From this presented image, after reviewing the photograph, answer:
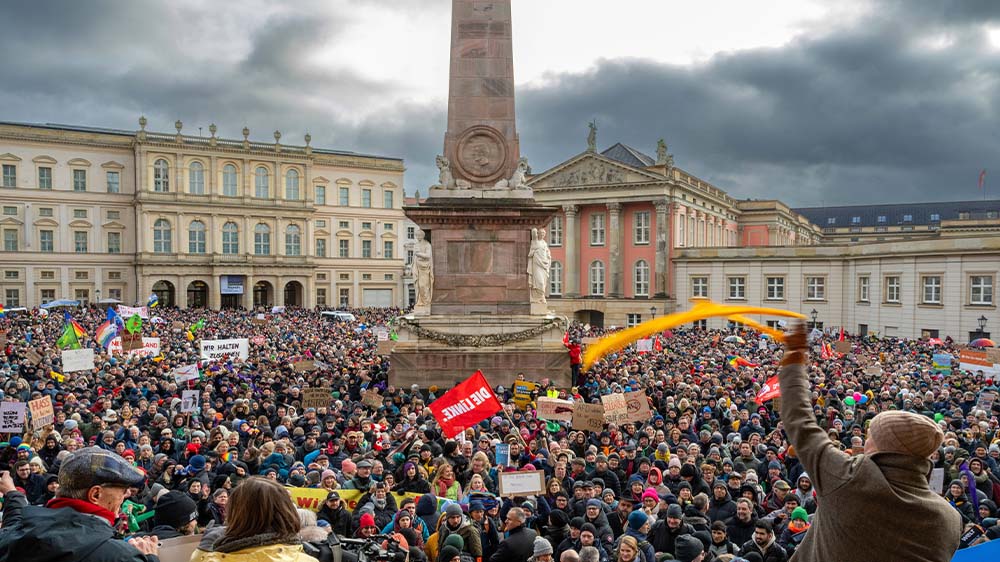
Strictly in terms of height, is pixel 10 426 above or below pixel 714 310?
below

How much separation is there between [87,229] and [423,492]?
231 feet

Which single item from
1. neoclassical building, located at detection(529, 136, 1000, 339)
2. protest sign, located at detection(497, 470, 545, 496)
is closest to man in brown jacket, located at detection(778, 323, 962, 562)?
protest sign, located at detection(497, 470, 545, 496)

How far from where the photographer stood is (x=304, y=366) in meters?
19.6

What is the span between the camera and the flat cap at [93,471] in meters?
2.83

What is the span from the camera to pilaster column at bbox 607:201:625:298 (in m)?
58.1

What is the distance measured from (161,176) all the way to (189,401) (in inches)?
2445

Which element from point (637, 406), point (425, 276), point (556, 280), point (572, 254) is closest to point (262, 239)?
point (556, 280)

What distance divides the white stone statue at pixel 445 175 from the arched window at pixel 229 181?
56.8 meters

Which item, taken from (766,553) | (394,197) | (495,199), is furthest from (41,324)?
(394,197)

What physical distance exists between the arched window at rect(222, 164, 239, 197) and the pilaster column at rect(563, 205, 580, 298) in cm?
3467

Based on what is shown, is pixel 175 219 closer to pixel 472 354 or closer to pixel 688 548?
pixel 472 354

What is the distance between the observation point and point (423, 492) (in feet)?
28.5

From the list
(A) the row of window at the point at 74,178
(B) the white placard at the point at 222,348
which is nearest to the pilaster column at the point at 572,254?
(B) the white placard at the point at 222,348

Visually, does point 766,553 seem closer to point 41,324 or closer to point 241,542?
point 241,542
